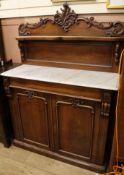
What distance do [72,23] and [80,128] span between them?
3.17 ft

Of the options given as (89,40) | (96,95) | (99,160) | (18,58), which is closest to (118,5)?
(89,40)

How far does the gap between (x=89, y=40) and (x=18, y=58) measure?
92 centimetres

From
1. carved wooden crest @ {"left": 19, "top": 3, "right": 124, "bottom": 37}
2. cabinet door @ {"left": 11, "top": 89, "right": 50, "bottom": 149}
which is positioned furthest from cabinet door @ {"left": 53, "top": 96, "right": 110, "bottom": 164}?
carved wooden crest @ {"left": 19, "top": 3, "right": 124, "bottom": 37}

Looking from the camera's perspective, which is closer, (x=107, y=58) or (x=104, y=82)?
(x=104, y=82)

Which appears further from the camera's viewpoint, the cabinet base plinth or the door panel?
the cabinet base plinth

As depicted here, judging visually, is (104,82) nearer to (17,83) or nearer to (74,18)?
(74,18)

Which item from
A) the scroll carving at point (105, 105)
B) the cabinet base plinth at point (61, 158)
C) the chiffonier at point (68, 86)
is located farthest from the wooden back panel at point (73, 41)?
the cabinet base plinth at point (61, 158)

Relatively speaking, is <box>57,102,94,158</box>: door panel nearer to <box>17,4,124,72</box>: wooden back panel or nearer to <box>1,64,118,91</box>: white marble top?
<box>1,64,118,91</box>: white marble top

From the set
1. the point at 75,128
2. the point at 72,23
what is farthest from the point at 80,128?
the point at 72,23

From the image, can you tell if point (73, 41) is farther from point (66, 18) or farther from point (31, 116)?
point (31, 116)

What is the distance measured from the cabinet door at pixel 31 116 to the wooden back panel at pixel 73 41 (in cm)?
41

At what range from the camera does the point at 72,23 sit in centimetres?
154

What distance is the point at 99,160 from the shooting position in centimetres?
163

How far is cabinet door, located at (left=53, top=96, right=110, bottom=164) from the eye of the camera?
1428mm
